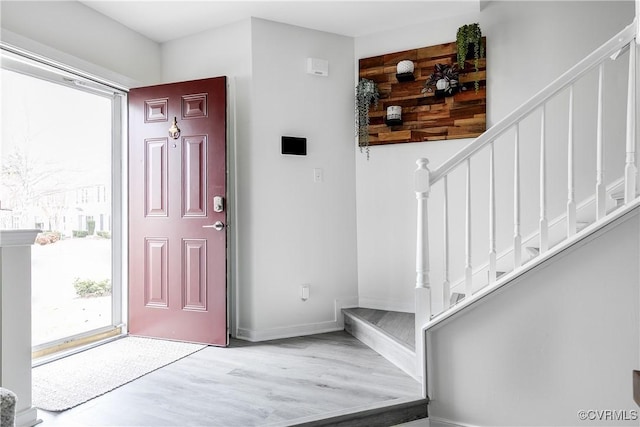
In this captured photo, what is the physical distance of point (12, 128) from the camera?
2.55 meters

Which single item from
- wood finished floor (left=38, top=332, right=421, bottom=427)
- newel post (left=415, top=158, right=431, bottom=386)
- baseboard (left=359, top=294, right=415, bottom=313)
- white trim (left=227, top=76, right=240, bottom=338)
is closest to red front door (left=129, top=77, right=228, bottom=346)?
white trim (left=227, top=76, right=240, bottom=338)

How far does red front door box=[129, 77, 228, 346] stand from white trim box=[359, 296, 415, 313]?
125 cm

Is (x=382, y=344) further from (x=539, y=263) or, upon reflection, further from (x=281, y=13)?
(x=281, y=13)

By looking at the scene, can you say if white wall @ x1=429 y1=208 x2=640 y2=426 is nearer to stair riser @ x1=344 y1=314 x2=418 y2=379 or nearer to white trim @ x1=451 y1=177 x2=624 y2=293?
Result: stair riser @ x1=344 y1=314 x2=418 y2=379

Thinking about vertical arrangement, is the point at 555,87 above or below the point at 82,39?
below

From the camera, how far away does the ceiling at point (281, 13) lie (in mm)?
2912

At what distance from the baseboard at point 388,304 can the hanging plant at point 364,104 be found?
133cm

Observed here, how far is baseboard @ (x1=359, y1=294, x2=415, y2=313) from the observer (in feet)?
10.8

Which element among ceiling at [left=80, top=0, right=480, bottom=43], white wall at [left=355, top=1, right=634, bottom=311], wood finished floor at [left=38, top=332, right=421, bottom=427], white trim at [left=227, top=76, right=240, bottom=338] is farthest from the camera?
white trim at [left=227, top=76, right=240, bottom=338]

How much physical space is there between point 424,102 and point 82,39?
8.82 feet

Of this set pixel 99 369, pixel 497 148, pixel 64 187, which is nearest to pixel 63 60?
pixel 64 187

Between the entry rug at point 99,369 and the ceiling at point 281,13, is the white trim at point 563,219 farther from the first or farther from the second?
the entry rug at point 99,369

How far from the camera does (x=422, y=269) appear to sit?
2.15m

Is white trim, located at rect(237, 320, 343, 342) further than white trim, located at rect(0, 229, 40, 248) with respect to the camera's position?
Yes
